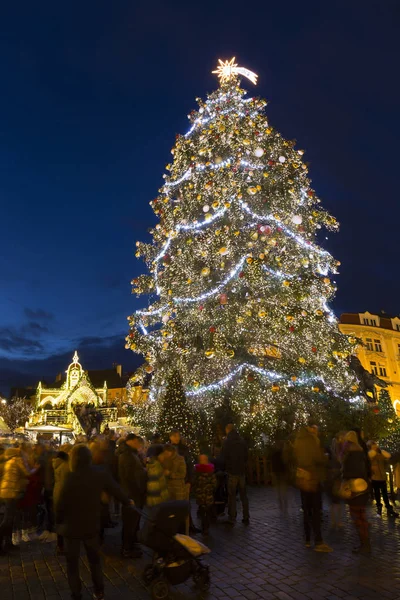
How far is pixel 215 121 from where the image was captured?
19312 millimetres

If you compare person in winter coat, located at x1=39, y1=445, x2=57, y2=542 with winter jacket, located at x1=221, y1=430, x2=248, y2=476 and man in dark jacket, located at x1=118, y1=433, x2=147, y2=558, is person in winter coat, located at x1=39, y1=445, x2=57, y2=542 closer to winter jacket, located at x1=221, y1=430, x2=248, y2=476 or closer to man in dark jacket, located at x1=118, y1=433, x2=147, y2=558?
man in dark jacket, located at x1=118, y1=433, x2=147, y2=558

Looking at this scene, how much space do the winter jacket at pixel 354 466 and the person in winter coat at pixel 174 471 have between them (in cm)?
277

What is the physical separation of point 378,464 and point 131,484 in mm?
5922

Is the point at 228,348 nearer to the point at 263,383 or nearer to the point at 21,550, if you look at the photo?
the point at 263,383

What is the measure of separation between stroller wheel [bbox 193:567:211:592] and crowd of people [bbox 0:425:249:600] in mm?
993

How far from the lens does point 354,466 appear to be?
23.0 ft

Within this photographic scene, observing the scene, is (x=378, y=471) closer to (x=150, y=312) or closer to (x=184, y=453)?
(x=184, y=453)

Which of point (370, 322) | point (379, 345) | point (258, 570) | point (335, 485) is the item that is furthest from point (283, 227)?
point (370, 322)

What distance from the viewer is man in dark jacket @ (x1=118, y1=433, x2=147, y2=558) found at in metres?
6.91

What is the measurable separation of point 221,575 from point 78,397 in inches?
1154

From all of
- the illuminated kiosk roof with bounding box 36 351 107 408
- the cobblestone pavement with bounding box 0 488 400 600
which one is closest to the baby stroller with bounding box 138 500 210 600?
the cobblestone pavement with bounding box 0 488 400 600

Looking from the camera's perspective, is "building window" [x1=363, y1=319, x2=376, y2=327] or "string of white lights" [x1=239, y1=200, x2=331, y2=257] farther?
"building window" [x1=363, y1=319, x2=376, y2=327]

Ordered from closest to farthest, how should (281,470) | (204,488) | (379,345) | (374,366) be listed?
(204,488)
(281,470)
(374,366)
(379,345)

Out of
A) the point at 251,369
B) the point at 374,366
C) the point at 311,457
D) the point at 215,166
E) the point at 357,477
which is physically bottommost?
the point at 357,477
